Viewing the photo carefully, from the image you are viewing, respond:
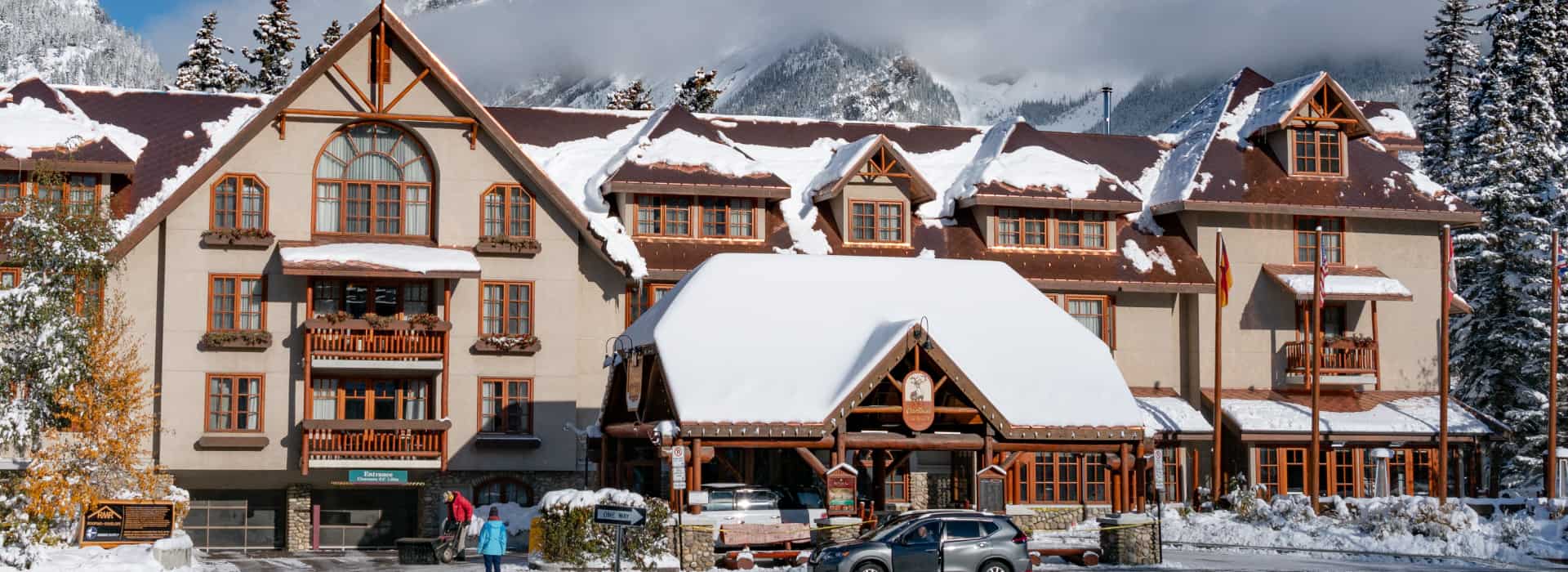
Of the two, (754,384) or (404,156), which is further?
(404,156)

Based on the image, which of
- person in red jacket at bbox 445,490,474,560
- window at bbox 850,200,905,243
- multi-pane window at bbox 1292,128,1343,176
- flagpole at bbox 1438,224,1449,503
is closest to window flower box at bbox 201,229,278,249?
person in red jacket at bbox 445,490,474,560

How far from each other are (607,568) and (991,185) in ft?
74.1

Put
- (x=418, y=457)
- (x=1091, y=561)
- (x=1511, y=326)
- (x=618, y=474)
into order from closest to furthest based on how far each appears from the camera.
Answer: (x=1091, y=561), (x=618, y=474), (x=418, y=457), (x=1511, y=326)

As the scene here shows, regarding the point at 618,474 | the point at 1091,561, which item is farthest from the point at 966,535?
the point at 618,474

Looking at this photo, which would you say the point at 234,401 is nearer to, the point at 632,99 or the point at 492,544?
the point at 492,544

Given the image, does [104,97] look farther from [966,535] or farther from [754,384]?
[966,535]

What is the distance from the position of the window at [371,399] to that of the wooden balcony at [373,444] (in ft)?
2.49

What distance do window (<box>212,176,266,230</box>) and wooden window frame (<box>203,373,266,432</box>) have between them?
12.4 feet

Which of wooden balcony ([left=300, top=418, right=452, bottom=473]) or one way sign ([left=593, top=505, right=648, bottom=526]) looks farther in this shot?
wooden balcony ([left=300, top=418, right=452, bottom=473])

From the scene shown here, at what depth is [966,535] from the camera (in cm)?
3188

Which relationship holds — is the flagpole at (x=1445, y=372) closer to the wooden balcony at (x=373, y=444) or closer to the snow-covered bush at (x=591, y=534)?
the snow-covered bush at (x=591, y=534)

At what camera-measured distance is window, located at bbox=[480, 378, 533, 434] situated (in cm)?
4775

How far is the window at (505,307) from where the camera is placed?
1900 inches

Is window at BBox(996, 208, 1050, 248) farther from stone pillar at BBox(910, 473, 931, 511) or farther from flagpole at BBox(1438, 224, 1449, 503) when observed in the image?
flagpole at BBox(1438, 224, 1449, 503)
